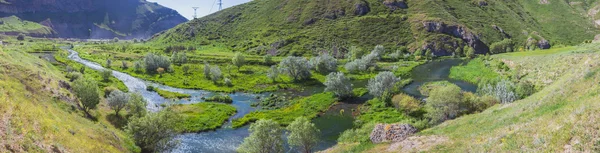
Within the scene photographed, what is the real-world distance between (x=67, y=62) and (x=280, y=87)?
90141 mm

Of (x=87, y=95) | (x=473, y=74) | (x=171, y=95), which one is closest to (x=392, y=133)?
(x=87, y=95)

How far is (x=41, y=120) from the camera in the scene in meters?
31.6

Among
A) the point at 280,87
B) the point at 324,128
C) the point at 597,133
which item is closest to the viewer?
the point at 597,133

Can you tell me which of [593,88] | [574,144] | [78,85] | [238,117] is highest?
[593,88]

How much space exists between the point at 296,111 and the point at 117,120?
38.4 meters

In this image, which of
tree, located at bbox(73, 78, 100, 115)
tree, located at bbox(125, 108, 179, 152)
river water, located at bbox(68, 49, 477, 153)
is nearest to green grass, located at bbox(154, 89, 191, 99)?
river water, located at bbox(68, 49, 477, 153)

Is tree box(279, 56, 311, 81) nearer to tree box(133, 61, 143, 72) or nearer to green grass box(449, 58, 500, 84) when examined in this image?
green grass box(449, 58, 500, 84)

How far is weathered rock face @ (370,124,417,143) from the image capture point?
30.7 m

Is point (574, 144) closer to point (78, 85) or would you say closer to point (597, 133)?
point (597, 133)

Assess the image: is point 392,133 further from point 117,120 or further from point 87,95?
point 117,120

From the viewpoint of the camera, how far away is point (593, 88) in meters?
21.1

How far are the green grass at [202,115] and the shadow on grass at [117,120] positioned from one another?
397 inches

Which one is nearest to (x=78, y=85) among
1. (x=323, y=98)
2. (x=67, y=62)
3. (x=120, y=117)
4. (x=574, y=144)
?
(x=120, y=117)

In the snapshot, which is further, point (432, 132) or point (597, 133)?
point (432, 132)
